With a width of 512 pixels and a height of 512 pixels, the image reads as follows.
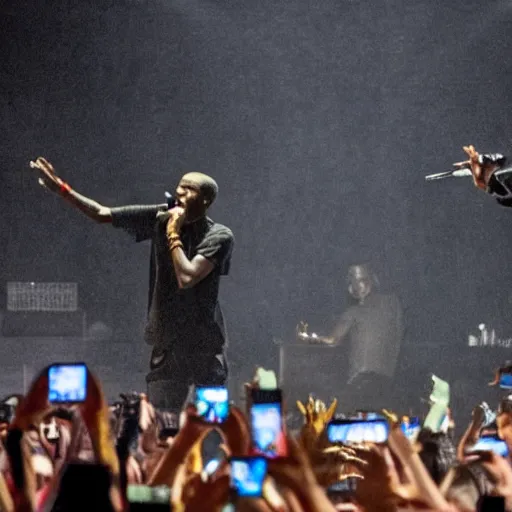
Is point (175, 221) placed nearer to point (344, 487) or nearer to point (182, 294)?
point (182, 294)

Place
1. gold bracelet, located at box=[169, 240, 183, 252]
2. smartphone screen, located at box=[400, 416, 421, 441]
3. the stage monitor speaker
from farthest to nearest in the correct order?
the stage monitor speaker
gold bracelet, located at box=[169, 240, 183, 252]
smartphone screen, located at box=[400, 416, 421, 441]

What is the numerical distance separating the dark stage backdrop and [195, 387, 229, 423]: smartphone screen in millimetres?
5930

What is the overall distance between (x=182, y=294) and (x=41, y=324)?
4178 mm

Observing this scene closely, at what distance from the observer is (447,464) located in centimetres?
316

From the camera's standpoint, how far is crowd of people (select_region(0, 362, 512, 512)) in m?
2.10

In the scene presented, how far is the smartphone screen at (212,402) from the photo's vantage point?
11.1 feet

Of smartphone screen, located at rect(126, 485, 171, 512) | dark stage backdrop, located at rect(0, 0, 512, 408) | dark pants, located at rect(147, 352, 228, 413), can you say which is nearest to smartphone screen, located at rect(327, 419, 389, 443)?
smartphone screen, located at rect(126, 485, 171, 512)

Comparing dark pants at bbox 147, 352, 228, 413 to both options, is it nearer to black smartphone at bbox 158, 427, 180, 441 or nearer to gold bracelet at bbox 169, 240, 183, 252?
gold bracelet at bbox 169, 240, 183, 252

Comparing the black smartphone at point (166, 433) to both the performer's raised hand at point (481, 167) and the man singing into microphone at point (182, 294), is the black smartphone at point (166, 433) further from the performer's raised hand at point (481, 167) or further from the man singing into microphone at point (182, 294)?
the performer's raised hand at point (481, 167)

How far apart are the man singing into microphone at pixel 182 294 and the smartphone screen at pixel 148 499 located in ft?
9.07

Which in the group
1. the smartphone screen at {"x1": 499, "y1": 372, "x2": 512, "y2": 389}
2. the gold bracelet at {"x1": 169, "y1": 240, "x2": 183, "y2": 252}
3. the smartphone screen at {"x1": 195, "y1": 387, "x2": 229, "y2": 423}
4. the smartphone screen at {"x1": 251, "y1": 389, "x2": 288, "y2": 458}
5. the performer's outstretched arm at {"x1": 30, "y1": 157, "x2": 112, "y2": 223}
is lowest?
the smartphone screen at {"x1": 499, "y1": 372, "x2": 512, "y2": 389}

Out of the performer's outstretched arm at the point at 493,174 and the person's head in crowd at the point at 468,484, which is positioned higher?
the performer's outstretched arm at the point at 493,174

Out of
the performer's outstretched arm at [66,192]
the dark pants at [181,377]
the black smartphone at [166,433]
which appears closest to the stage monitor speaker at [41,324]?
the dark pants at [181,377]

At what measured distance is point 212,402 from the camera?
3.46 meters
